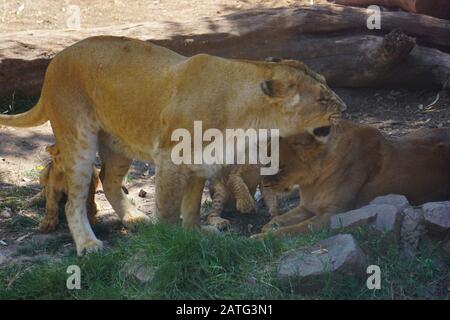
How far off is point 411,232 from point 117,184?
8.41 ft

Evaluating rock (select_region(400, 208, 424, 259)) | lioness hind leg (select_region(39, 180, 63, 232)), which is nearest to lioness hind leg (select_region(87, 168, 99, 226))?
lioness hind leg (select_region(39, 180, 63, 232))

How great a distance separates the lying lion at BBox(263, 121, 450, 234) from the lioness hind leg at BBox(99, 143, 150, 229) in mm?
1227

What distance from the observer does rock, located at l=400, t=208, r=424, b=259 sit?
5.53 m

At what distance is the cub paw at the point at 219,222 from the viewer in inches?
265

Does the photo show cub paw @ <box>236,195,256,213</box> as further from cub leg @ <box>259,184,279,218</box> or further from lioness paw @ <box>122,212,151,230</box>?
lioness paw @ <box>122,212,151,230</box>

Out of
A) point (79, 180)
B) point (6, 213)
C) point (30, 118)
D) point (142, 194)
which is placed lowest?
point (142, 194)

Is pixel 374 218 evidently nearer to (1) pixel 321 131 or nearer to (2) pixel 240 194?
(1) pixel 321 131

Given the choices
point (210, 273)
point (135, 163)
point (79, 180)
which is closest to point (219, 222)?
point (79, 180)

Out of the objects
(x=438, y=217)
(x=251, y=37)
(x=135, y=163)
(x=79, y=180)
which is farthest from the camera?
(x=251, y=37)

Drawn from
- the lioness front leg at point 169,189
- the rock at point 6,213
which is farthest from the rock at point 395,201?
the rock at point 6,213

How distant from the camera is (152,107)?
19.8 feet

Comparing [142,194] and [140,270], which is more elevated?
[140,270]

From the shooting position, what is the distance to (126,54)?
6262 mm

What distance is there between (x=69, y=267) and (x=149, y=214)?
1792 millimetres
